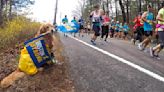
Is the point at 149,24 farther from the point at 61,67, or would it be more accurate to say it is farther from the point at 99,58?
the point at 61,67

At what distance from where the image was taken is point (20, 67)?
900cm

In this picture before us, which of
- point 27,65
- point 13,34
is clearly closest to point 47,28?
point 27,65

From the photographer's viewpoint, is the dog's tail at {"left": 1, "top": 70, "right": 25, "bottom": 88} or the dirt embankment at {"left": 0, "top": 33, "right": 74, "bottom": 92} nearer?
the dirt embankment at {"left": 0, "top": 33, "right": 74, "bottom": 92}

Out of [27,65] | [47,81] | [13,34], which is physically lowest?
[47,81]

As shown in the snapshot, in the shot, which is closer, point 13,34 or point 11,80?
point 11,80

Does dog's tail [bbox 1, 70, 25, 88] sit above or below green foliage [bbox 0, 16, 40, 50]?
below

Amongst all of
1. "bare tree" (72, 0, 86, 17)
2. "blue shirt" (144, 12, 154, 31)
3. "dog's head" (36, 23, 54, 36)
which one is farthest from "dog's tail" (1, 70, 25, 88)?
"bare tree" (72, 0, 86, 17)

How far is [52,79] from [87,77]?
0.81 meters

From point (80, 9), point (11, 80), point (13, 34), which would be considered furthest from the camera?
point (80, 9)

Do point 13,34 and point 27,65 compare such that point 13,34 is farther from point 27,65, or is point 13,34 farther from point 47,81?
point 47,81

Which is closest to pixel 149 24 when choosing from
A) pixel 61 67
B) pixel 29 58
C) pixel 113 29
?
pixel 61 67

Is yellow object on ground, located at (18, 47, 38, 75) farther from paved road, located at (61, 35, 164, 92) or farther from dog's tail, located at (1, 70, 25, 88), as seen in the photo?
paved road, located at (61, 35, 164, 92)

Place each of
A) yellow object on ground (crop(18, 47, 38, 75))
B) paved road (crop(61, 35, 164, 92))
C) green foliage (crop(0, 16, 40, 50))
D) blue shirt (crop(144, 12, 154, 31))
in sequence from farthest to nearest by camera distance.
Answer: green foliage (crop(0, 16, 40, 50)) < blue shirt (crop(144, 12, 154, 31)) < yellow object on ground (crop(18, 47, 38, 75)) < paved road (crop(61, 35, 164, 92))

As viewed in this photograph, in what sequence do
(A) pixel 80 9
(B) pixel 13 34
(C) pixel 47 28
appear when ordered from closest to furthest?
1. (C) pixel 47 28
2. (B) pixel 13 34
3. (A) pixel 80 9
